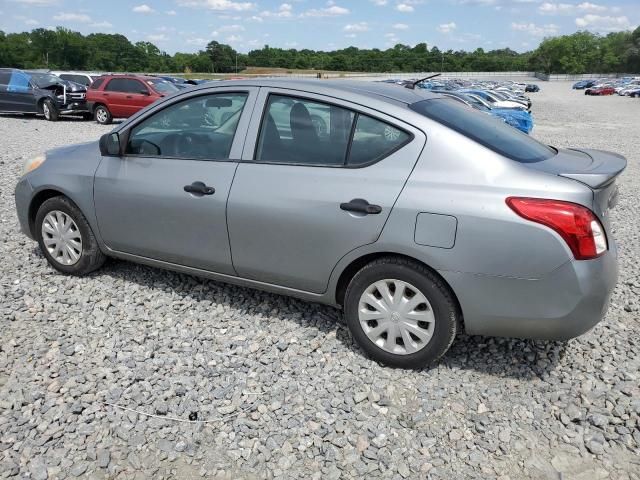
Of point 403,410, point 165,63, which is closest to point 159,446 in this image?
point 403,410

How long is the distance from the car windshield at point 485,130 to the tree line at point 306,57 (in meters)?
100

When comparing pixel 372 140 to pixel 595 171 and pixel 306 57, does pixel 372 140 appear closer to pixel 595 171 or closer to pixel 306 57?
pixel 595 171

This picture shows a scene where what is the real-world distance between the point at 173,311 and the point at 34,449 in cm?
156

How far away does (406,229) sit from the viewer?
123 inches

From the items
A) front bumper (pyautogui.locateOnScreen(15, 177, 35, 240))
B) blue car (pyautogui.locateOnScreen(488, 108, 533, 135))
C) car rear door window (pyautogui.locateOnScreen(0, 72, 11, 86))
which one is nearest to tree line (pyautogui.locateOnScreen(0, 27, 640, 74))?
car rear door window (pyautogui.locateOnScreen(0, 72, 11, 86))

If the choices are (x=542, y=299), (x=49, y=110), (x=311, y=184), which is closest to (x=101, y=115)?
(x=49, y=110)

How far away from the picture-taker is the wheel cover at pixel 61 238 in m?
4.58

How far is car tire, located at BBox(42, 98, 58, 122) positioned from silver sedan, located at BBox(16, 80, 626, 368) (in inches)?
643

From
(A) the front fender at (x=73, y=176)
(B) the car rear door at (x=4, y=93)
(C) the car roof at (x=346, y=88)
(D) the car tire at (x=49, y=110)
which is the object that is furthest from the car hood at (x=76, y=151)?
(B) the car rear door at (x=4, y=93)

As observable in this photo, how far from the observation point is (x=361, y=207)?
128 inches

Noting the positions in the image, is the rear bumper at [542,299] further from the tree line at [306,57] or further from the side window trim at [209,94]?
the tree line at [306,57]

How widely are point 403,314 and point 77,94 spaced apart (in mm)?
18830

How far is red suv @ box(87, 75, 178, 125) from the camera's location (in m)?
17.6

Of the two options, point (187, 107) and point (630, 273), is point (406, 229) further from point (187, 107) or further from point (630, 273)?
point (630, 273)
